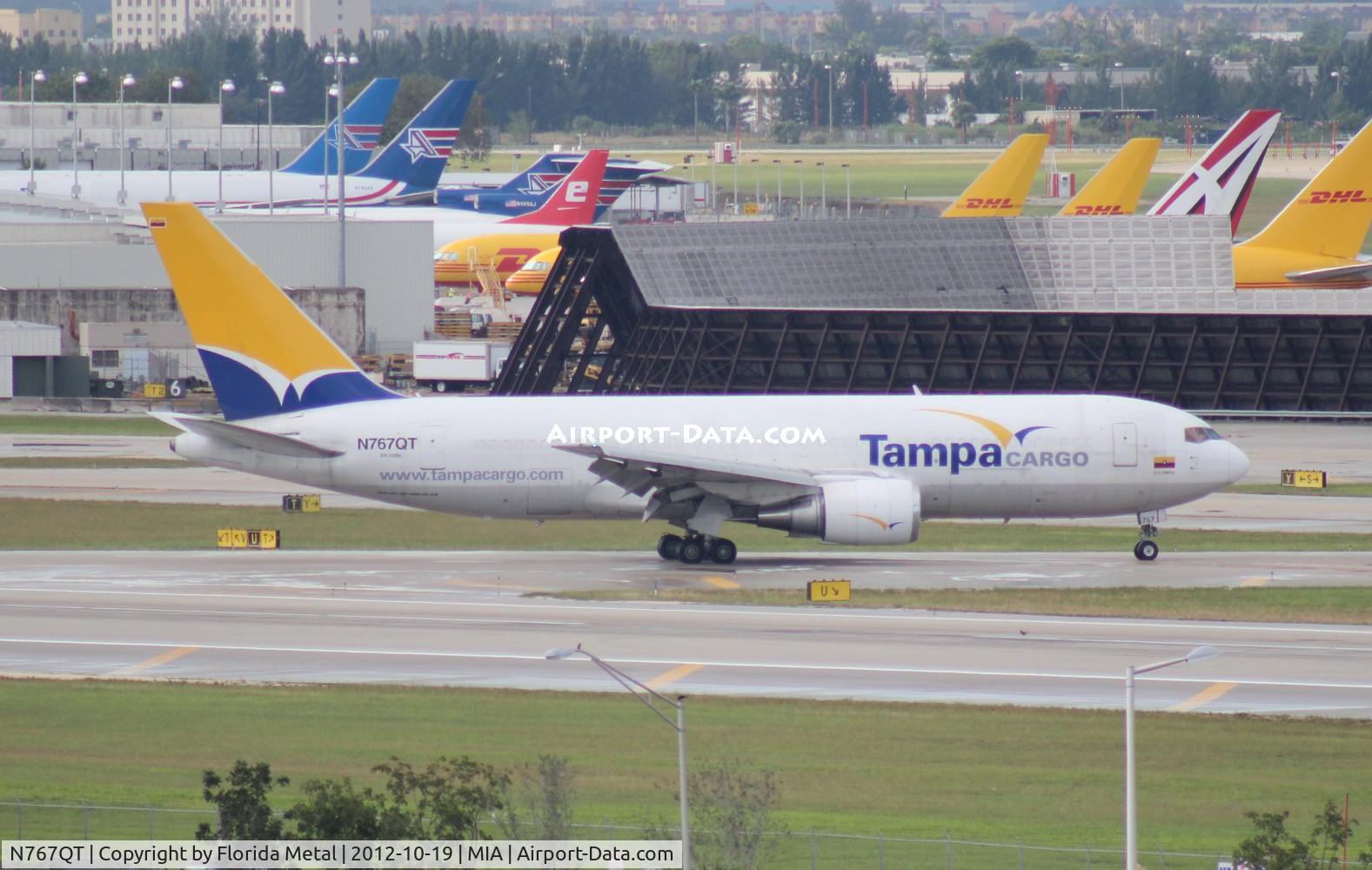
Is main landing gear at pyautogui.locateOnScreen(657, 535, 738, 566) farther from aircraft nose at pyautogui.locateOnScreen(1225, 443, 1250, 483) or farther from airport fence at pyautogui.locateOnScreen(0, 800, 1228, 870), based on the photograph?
airport fence at pyautogui.locateOnScreen(0, 800, 1228, 870)

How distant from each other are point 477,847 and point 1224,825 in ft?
35.0

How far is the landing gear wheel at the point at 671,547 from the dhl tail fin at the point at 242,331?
810 centimetres

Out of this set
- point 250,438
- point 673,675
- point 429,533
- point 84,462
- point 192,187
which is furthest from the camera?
point 192,187

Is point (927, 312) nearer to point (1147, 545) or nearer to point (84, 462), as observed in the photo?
point (84, 462)

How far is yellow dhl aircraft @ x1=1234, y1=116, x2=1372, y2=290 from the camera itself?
3396 inches

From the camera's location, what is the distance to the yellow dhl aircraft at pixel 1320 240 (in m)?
86.2

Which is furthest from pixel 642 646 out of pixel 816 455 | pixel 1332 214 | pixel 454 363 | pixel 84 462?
pixel 1332 214

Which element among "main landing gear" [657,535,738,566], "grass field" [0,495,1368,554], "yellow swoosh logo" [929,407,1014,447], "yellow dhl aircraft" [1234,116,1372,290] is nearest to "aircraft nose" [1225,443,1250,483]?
"grass field" [0,495,1368,554]

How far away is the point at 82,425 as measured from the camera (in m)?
80.6

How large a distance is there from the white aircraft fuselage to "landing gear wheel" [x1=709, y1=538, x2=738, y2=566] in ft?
4.64

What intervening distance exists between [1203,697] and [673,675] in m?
9.06

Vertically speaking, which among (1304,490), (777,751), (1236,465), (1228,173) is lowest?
(777,751)

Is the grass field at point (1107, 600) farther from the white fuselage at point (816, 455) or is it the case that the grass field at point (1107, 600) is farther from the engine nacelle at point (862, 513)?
the white fuselage at point (816, 455)

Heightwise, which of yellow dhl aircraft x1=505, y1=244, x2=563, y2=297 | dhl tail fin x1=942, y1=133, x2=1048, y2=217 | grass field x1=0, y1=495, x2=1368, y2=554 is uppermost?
dhl tail fin x1=942, y1=133, x2=1048, y2=217
